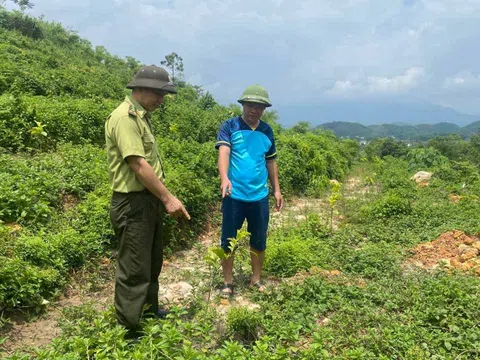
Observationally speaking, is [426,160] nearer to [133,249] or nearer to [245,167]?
[245,167]

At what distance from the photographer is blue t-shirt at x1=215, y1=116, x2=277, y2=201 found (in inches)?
146

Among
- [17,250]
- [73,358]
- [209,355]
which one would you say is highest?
[17,250]

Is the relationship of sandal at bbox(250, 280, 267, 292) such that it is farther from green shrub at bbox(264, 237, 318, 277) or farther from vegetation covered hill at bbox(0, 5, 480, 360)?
green shrub at bbox(264, 237, 318, 277)

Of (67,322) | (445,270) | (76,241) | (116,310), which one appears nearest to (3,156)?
(76,241)

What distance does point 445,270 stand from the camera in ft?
15.4

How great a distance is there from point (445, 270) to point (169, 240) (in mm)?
3534

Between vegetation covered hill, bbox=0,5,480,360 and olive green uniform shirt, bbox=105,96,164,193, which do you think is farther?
vegetation covered hill, bbox=0,5,480,360

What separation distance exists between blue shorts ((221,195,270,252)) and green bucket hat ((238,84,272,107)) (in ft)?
3.09

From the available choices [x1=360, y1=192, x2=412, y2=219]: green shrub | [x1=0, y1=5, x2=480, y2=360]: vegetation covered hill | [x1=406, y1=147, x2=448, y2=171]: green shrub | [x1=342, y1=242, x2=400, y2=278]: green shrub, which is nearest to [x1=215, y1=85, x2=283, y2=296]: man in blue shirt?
[x1=0, y1=5, x2=480, y2=360]: vegetation covered hill

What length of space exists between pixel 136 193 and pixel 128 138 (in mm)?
436

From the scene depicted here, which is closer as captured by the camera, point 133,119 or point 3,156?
Answer: point 133,119

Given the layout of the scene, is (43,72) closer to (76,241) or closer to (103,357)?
(76,241)

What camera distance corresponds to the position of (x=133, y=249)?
2.93 metres

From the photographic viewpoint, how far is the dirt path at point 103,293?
3182mm
